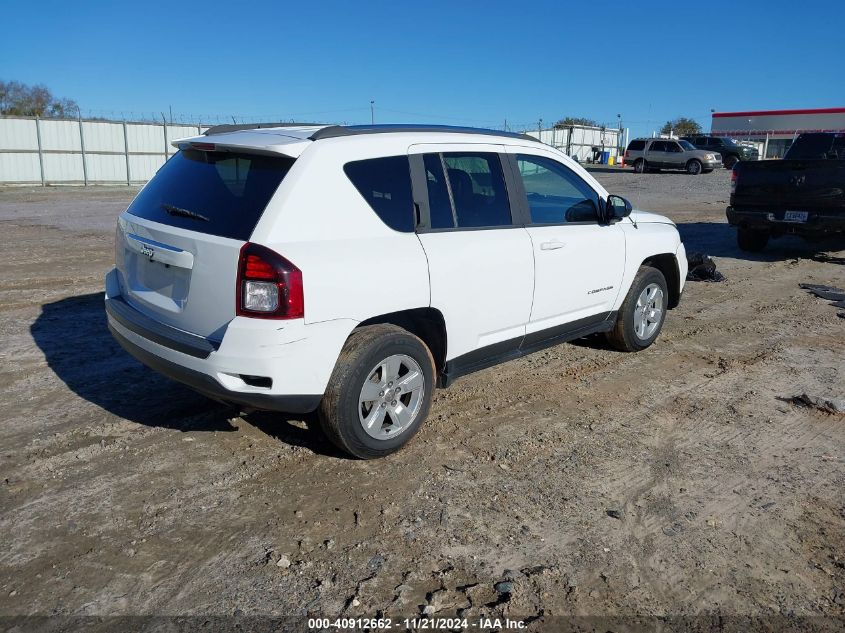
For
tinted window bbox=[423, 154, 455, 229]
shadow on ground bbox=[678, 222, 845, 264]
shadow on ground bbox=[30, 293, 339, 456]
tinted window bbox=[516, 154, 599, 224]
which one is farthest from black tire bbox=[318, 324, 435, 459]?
shadow on ground bbox=[678, 222, 845, 264]

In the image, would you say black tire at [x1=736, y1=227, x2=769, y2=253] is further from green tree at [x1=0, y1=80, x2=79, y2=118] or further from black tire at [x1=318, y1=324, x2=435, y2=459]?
green tree at [x1=0, y1=80, x2=79, y2=118]

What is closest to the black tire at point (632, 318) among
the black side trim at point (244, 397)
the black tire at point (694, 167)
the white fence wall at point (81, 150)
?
the black side trim at point (244, 397)

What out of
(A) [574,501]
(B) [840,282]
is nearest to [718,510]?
(A) [574,501]

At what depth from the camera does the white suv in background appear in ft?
11.5

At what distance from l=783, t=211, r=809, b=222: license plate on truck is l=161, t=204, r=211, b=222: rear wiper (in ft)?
30.2

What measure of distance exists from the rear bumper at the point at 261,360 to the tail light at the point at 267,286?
0.18 feet

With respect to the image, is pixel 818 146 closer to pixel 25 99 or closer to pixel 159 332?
pixel 159 332

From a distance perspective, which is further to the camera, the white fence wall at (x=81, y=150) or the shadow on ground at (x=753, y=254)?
the white fence wall at (x=81, y=150)

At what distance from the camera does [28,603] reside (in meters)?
2.80

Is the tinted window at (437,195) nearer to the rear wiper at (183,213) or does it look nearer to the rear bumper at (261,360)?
the rear bumper at (261,360)

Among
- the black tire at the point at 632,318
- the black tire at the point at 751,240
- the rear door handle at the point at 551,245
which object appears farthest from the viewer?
the black tire at the point at 751,240

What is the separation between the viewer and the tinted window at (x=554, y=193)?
4980 millimetres

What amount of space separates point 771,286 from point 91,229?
1199 cm

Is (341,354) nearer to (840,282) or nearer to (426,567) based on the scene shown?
(426,567)
